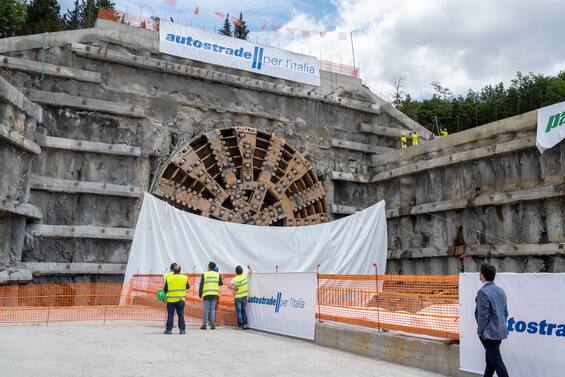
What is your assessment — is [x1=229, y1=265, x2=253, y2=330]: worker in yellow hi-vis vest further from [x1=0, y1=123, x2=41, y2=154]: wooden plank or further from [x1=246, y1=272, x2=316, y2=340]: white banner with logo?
[x1=0, y1=123, x2=41, y2=154]: wooden plank

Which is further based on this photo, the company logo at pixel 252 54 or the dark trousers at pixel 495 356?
the company logo at pixel 252 54

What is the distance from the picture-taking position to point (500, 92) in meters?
54.5

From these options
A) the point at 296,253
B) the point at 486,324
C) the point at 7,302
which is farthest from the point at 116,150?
the point at 486,324

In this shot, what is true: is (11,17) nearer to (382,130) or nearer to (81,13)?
(81,13)

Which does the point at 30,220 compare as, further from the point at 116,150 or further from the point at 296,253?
the point at 296,253

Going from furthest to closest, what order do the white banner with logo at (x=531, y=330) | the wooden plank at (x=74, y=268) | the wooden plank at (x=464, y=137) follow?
the wooden plank at (x=464, y=137) → the wooden plank at (x=74, y=268) → the white banner with logo at (x=531, y=330)

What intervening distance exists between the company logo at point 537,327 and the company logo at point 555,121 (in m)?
8.77

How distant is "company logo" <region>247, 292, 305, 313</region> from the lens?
Answer: 32.9 ft

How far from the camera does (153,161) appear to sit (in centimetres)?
1605

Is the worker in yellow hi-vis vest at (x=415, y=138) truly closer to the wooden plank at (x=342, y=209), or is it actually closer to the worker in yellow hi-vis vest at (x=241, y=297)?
the wooden plank at (x=342, y=209)

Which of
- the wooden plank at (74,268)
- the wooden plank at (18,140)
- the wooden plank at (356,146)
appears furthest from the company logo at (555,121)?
the wooden plank at (18,140)

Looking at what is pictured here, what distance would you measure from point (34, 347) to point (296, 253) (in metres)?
9.59

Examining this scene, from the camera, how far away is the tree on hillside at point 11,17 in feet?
129

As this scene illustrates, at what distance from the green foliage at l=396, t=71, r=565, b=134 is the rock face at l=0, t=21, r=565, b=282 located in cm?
2789
